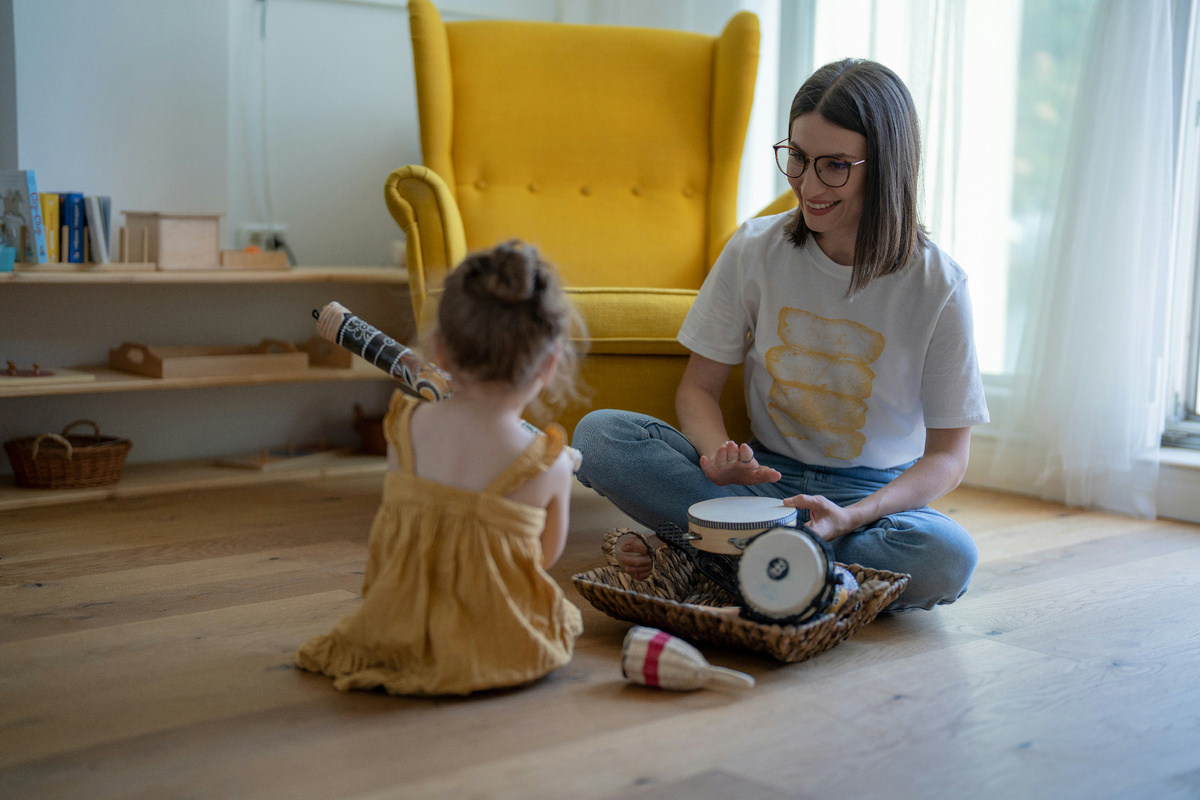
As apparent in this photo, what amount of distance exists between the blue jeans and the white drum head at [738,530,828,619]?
26 centimetres

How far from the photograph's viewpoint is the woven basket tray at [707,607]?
1.15 metres

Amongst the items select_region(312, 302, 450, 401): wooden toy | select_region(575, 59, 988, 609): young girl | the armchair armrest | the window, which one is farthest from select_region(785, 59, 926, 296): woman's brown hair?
the window

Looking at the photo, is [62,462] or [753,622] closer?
[753,622]

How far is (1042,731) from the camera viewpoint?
1.04m

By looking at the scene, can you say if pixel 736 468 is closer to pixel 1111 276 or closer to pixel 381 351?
pixel 381 351

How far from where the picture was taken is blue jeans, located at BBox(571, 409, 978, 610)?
1.35m

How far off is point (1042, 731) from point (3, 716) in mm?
1021

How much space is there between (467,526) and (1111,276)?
1.54m

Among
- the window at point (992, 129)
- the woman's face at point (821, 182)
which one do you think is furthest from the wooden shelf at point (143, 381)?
the window at point (992, 129)

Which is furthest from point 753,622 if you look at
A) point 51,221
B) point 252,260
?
point 51,221

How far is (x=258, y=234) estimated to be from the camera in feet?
8.43

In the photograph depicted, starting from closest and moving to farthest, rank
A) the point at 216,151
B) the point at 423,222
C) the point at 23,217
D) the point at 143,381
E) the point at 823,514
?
the point at 823,514, the point at 423,222, the point at 23,217, the point at 143,381, the point at 216,151

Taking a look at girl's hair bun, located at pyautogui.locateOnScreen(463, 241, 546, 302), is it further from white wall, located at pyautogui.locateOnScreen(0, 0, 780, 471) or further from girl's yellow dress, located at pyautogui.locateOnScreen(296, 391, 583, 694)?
white wall, located at pyautogui.locateOnScreen(0, 0, 780, 471)

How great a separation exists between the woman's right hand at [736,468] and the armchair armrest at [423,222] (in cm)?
72
